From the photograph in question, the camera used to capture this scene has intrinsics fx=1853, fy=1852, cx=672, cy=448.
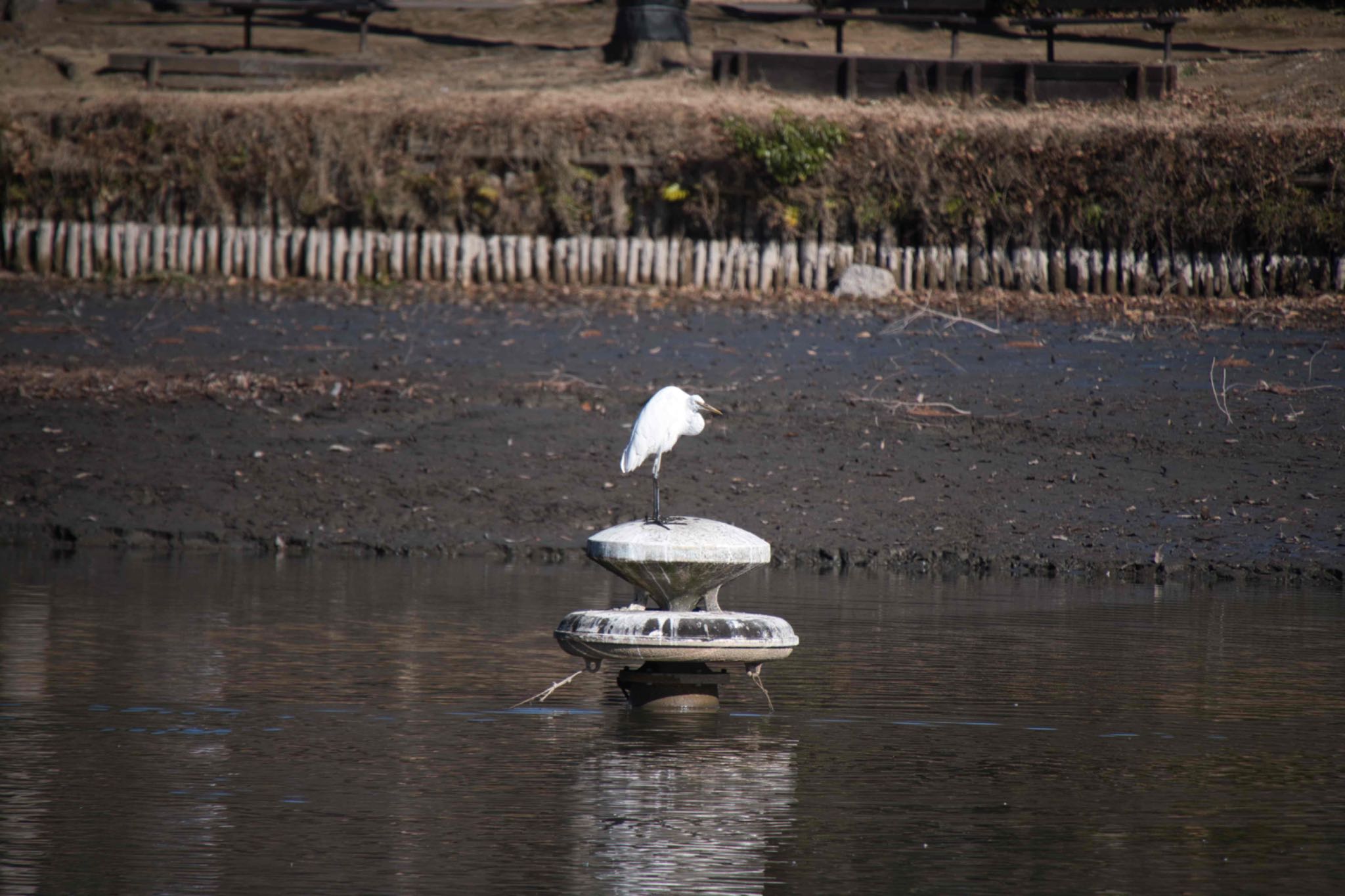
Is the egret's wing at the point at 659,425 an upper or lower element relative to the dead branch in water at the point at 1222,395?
upper

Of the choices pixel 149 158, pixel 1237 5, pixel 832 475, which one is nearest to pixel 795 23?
pixel 1237 5

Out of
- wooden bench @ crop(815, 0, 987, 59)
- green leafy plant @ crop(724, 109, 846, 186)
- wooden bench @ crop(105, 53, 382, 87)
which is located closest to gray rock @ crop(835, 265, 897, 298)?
green leafy plant @ crop(724, 109, 846, 186)

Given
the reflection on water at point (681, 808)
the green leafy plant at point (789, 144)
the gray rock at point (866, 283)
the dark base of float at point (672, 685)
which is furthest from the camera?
the green leafy plant at point (789, 144)

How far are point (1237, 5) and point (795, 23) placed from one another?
9.77 metres

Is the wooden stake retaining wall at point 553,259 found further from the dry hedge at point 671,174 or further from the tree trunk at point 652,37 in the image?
the tree trunk at point 652,37

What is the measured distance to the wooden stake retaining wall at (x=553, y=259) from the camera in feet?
78.3

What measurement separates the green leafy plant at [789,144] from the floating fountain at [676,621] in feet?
52.5

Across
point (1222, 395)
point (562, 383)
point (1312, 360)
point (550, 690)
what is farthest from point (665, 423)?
point (1312, 360)

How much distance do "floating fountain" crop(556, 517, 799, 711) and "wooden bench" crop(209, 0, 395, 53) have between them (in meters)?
28.3

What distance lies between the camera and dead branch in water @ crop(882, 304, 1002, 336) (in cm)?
2100

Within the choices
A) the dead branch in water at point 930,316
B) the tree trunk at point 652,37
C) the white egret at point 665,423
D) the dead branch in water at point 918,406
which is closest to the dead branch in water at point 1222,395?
the dead branch in water at point 918,406

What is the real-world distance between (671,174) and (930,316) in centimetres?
553

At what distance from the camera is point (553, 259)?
2481 cm

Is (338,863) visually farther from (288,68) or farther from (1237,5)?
(1237,5)
